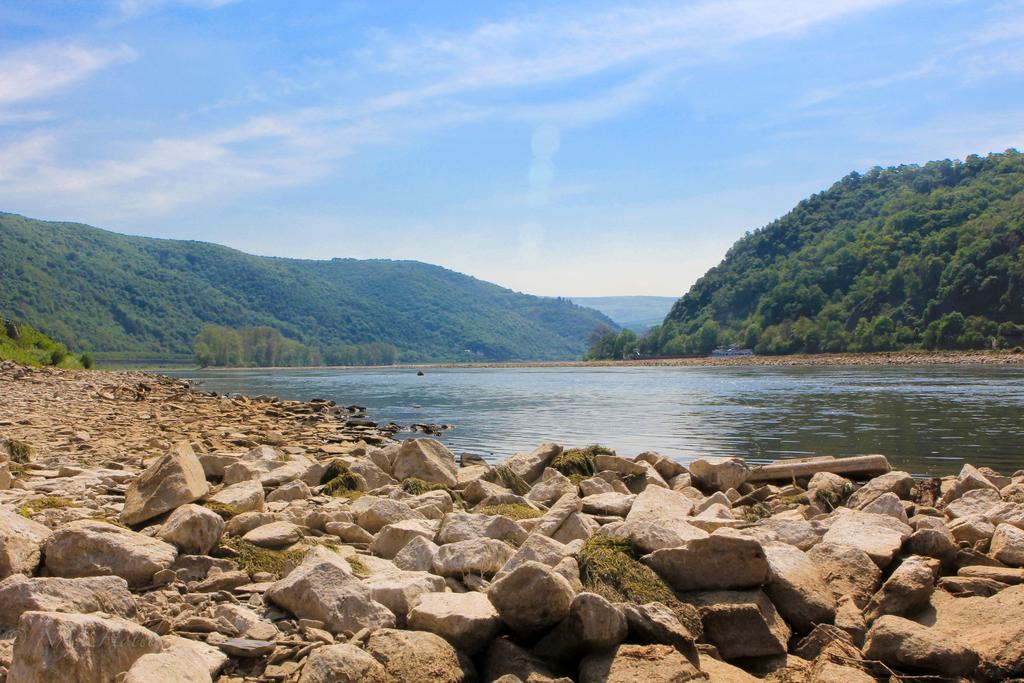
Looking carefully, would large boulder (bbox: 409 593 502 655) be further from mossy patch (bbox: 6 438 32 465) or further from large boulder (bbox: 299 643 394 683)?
mossy patch (bbox: 6 438 32 465)

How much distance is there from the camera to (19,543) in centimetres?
529

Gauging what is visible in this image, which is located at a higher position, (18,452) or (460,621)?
(18,452)

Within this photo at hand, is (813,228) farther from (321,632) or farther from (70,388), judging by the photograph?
(321,632)

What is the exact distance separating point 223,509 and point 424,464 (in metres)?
4.22

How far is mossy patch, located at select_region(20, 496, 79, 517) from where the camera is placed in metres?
7.29

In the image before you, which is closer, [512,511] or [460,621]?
[460,621]

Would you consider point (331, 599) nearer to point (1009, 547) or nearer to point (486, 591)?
point (486, 591)

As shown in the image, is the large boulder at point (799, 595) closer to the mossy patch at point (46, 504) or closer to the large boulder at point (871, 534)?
the large boulder at point (871, 534)

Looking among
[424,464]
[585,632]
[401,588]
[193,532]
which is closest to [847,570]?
[585,632]

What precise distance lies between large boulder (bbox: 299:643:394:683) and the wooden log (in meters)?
9.24

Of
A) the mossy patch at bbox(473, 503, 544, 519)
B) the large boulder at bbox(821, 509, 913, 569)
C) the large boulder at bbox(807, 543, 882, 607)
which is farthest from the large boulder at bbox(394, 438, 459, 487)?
the large boulder at bbox(807, 543, 882, 607)

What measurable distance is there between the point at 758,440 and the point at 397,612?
18.5 meters

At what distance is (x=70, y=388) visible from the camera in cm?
3180

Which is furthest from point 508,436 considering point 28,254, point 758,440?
point 28,254
